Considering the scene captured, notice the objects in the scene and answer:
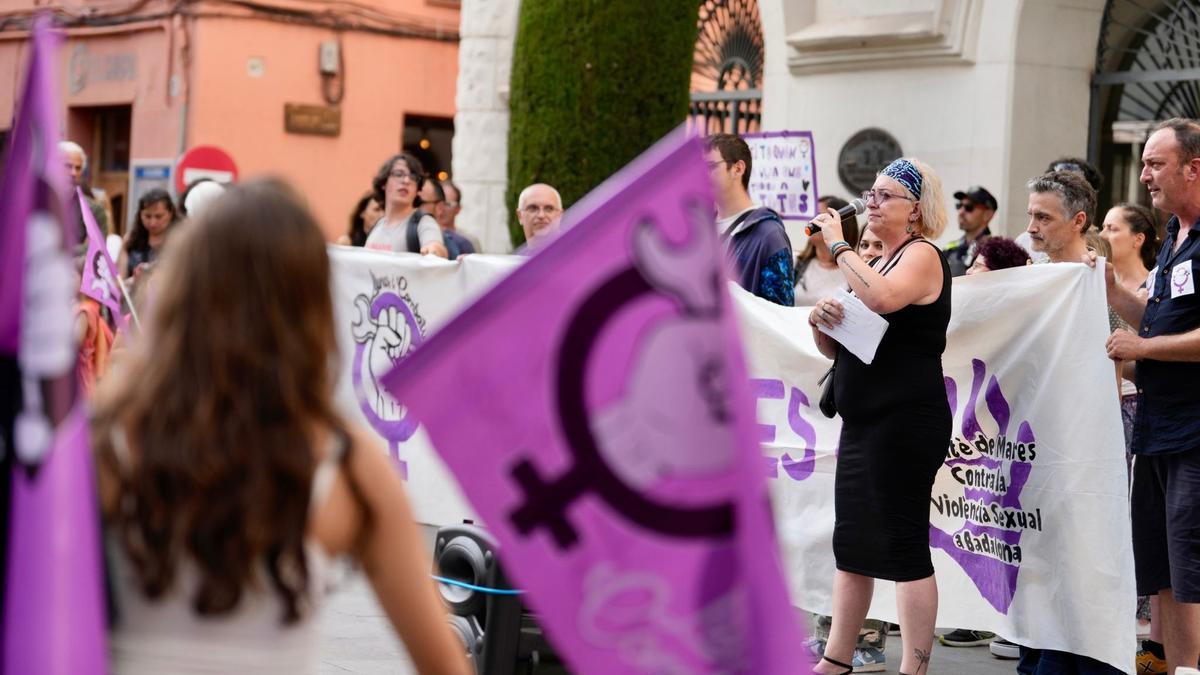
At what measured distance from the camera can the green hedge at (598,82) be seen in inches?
579

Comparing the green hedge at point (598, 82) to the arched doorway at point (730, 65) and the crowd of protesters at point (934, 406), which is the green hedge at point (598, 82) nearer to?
the arched doorway at point (730, 65)

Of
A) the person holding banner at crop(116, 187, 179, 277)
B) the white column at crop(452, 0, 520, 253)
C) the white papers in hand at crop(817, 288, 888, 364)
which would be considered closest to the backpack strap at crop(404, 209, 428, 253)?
the person holding banner at crop(116, 187, 179, 277)

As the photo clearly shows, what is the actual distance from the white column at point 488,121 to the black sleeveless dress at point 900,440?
11.0 metres

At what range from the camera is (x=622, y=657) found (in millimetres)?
2734

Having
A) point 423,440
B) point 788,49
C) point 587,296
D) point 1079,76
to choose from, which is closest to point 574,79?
point 788,49

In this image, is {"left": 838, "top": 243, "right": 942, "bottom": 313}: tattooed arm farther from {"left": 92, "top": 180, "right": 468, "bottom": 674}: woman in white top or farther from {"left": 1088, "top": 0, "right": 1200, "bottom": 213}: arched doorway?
{"left": 1088, "top": 0, "right": 1200, "bottom": 213}: arched doorway

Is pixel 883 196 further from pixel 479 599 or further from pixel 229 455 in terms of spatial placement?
pixel 229 455

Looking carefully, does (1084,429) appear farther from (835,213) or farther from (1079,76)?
(1079,76)

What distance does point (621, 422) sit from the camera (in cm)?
271

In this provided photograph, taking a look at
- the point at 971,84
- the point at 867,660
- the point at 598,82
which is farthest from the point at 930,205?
the point at 598,82

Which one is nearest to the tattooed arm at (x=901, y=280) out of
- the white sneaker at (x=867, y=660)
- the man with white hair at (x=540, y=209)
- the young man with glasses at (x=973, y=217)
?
the white sneaker at (x=867, y=660)

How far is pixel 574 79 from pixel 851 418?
30.2ft

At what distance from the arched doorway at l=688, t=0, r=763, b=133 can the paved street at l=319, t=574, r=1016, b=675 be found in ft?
27.7

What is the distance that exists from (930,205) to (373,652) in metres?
2.76
